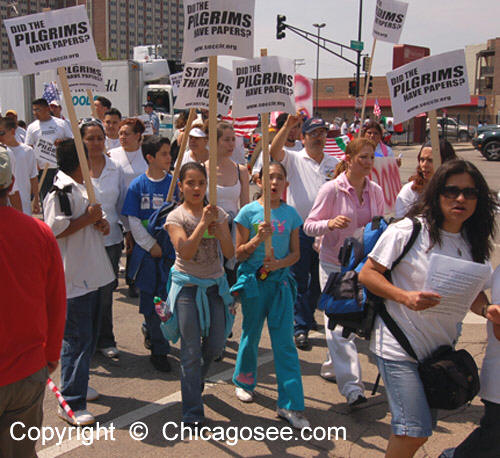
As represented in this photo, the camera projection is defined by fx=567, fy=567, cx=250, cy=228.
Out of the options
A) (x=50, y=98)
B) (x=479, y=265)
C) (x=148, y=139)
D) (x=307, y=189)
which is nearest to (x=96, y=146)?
(x=148, y=139)

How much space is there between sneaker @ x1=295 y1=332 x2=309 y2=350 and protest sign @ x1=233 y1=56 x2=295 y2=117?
2147 millimetres

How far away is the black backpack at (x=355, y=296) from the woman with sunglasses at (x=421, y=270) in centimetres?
12

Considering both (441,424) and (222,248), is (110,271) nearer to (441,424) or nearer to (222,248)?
(222,248)

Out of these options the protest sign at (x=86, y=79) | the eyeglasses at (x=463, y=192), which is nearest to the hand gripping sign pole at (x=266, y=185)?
the eyeglasses at (x=463, y=192)

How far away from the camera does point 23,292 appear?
2.45 metres

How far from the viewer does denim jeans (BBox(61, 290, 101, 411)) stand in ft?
12.4

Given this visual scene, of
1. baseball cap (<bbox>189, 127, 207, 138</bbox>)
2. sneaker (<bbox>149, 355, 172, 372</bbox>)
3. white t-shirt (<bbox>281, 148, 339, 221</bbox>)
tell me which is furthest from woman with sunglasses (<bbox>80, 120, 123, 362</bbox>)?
white t-shirt (<bbox>281, 148, 339, 221</bbox>)

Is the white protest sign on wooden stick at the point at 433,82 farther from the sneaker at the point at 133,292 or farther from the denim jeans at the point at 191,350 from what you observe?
the sneaker at the point at 133,292

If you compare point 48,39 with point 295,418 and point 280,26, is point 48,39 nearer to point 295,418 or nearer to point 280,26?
point 295,418

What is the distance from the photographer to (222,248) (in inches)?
151

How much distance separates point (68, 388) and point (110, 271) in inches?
33.5

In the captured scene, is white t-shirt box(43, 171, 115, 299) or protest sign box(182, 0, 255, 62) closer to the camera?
protest sign box(182, 0, 255, 62)

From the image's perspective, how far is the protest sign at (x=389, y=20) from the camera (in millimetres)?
6605

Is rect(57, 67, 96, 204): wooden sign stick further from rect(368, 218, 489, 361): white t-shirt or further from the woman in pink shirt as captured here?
rect(368, 218, 489, 361): white t-shirt
